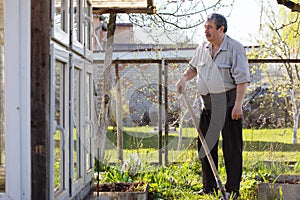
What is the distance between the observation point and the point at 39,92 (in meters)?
2.68

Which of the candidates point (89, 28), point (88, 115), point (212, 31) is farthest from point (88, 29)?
point (212, 31)

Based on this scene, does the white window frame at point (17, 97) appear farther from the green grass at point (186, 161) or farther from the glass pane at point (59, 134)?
the green grass at point (186, 161)

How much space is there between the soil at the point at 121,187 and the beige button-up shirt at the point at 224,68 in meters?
0.99

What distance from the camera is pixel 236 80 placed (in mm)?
4500

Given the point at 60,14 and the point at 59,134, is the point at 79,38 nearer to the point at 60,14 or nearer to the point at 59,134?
the point at 60,14

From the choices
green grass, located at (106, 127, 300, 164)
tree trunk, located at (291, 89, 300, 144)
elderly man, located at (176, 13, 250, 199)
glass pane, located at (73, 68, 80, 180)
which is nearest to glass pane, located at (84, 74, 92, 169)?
A: glass pane, located at (73, 68, 80, 180)

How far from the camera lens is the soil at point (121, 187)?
454 cm

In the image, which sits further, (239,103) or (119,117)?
(119,117)

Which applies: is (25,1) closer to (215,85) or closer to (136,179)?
(215,85)

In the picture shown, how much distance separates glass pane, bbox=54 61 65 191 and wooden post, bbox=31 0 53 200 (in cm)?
30

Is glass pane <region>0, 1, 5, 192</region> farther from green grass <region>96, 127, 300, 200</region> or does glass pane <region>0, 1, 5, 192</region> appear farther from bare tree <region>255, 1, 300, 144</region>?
bare tree <region>255, 1, 300, 144</region>

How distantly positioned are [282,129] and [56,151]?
17.7 ft

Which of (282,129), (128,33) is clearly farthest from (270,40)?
(128,33)

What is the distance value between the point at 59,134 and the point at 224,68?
194 cm
